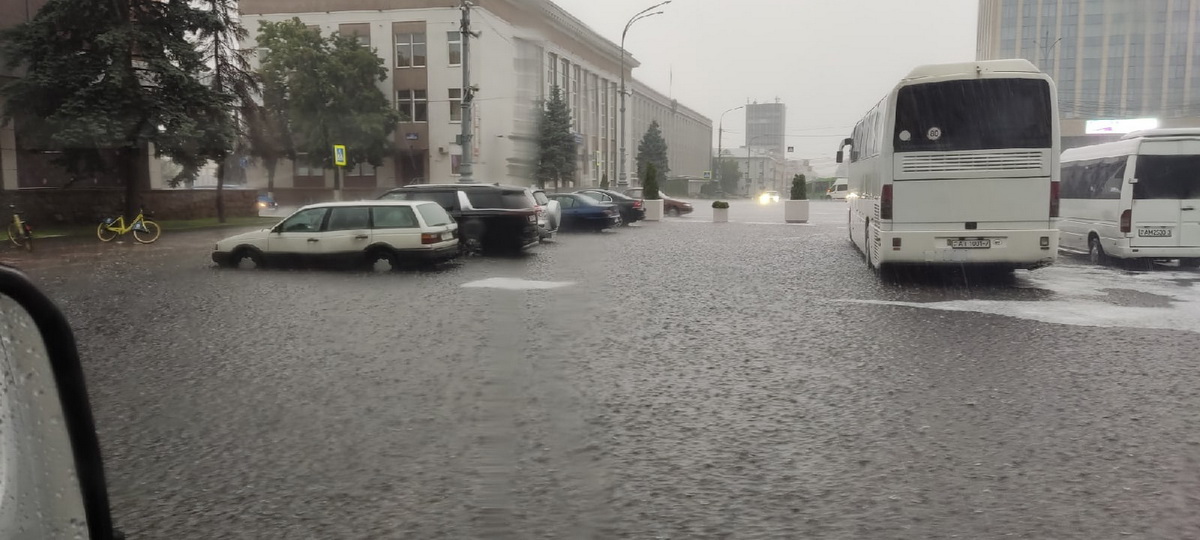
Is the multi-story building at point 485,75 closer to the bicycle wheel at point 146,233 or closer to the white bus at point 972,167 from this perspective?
the white bus at point 972,167

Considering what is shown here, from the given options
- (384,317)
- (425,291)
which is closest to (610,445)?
(384,317)

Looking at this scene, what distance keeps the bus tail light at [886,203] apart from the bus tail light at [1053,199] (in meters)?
1.90

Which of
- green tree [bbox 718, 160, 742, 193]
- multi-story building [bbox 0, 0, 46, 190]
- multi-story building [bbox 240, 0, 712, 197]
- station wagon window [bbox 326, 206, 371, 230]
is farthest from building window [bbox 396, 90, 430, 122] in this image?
green tree [bbox 718, 160, 742, 193]

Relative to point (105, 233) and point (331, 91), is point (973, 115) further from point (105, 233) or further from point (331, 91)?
point (105, 233)

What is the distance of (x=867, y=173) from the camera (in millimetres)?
13539

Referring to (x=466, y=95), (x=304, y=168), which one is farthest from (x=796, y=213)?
(x=466, y=95)

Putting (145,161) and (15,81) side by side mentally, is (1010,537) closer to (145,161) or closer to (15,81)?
(15,81)

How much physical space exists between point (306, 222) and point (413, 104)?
10156mm

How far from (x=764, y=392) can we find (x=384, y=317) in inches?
175

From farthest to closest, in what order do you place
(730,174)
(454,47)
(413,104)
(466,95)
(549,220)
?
(730,174) < (549,220) < (413,104) < (454,47) < (466,95)

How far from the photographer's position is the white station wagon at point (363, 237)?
13352 millimetres

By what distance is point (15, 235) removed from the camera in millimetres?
17500

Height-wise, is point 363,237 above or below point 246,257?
above

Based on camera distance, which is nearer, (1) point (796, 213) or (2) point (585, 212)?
(2) point (585, 212)
